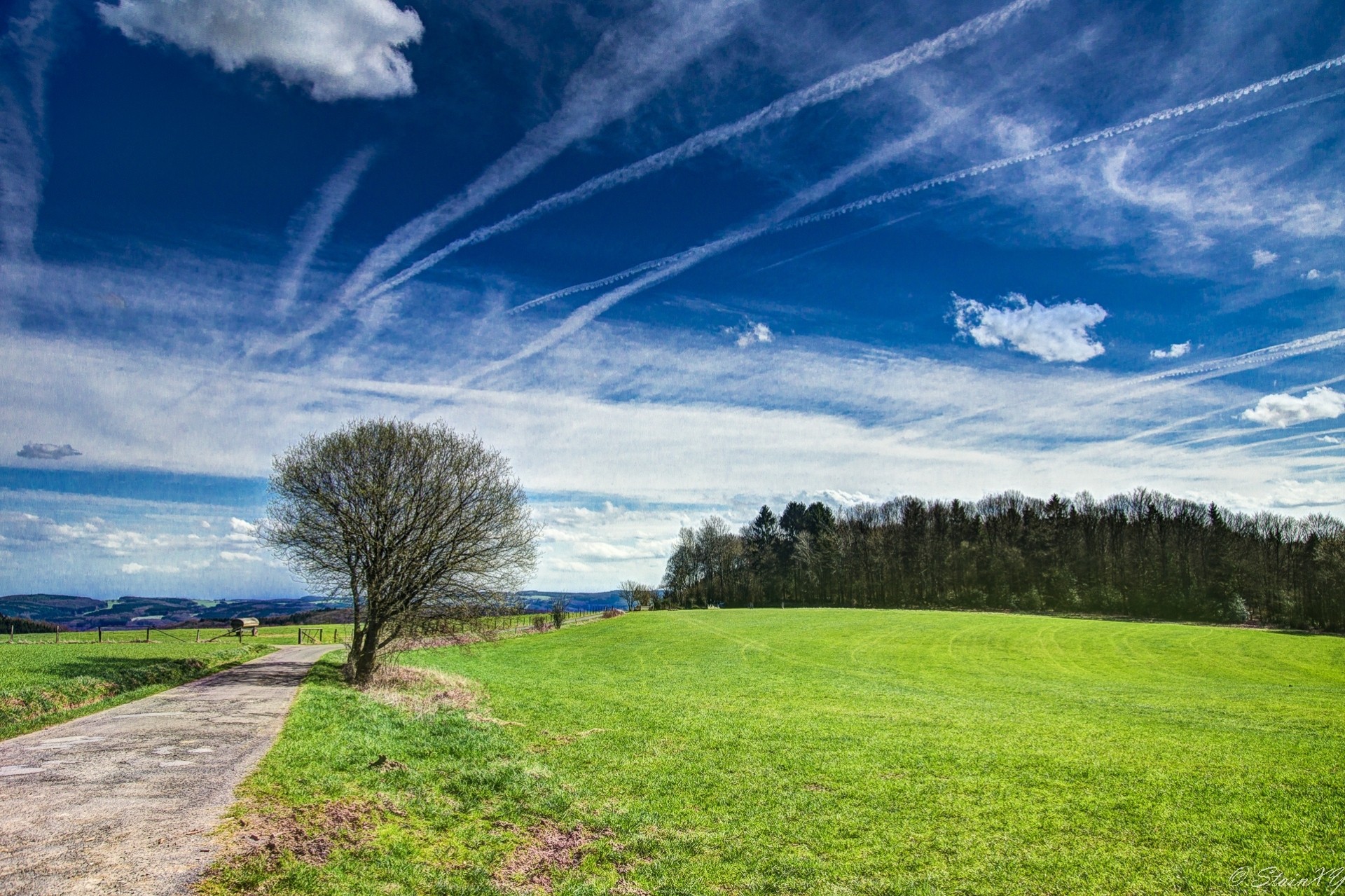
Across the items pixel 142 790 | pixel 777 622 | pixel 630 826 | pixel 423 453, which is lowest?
pixel 777 622

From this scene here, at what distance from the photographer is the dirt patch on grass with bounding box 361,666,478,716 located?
22.4 metres

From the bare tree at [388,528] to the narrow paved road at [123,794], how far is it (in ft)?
35.1

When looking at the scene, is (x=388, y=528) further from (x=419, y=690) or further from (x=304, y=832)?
(x=304, y=832)

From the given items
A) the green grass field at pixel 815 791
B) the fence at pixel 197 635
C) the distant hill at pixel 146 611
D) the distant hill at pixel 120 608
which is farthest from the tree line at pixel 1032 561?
the distant hill at pixel 120 608

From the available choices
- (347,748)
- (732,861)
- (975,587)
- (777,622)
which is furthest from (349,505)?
(975,587)

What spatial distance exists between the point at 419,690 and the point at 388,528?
770 centimetres

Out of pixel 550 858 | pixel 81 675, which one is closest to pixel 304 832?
pixel 550 858

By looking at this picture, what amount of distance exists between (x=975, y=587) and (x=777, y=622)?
4571cm

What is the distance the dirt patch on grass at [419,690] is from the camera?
22.4m

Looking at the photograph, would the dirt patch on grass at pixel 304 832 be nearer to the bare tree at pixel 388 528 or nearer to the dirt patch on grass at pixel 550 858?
the dirt patch on grass at pixel 550 858

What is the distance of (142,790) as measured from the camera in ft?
34.4

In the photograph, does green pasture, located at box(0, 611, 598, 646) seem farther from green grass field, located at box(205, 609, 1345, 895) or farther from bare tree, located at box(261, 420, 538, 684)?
green grass field, located at box(205, 609, 1345, 895)

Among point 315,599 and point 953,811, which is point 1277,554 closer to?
point 953,811

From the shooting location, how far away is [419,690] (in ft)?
88.7
